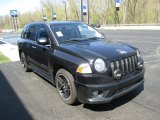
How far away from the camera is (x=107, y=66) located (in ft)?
13.7

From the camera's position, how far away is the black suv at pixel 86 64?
13.7 feet

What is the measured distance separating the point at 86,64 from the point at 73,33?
174cm

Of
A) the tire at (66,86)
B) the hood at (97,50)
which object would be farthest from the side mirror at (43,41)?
the tire at (66,86)

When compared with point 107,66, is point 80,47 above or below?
above

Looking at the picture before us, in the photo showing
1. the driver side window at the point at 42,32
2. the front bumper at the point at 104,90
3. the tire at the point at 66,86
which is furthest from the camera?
the driver side window at the point at 42,32

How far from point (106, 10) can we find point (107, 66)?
2500 inches

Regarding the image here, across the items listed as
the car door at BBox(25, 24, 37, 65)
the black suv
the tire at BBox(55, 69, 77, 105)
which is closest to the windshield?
the black suv

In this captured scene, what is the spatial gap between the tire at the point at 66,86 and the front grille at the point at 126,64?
0.93m

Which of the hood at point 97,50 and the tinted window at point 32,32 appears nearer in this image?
the hood at point 97,50

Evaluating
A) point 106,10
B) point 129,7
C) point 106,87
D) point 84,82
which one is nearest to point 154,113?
point 106,87

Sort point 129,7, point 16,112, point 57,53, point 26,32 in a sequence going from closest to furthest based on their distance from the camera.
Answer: point 16,112 < point 57,53 < point 26,32 < point 129,7

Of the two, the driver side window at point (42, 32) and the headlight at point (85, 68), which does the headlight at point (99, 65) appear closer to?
the headlight at point (85, 68)

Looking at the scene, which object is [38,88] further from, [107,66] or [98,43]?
[107,66]

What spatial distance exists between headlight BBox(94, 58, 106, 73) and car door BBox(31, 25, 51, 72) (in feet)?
5.51
